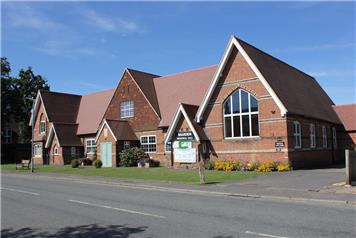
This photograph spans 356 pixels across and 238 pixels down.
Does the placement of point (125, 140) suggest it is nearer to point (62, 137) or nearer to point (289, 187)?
point (62, 137)

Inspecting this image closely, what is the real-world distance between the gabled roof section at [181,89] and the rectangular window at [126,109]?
9.93ft

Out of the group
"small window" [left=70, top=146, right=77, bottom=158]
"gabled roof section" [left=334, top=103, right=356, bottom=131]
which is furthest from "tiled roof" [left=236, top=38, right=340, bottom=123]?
"small window" [left=70, top=146, right=77, bottom=158]

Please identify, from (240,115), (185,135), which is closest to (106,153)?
(185,135)

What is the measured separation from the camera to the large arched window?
2933cm

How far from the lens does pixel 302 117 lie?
30.0 meters

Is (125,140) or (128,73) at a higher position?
(128,73)

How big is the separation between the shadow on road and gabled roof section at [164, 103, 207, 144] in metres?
21.9

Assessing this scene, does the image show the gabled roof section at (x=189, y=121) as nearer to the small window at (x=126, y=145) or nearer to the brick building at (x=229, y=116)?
the brick building at (x=229, y=116)

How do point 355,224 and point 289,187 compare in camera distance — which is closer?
point 355,224

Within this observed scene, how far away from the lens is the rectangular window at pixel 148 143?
38.7 m

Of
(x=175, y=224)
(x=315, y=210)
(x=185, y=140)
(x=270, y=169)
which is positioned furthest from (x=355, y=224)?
(x=185, y=140)

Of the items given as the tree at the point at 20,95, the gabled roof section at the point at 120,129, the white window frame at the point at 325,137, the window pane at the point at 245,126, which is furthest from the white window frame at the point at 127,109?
the tree at the point at 20,95

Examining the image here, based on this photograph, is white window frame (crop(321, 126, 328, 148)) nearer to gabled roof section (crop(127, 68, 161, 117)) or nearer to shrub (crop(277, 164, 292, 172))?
shrub (crop(277, 164, 292, 172))

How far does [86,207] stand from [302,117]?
21210mm
